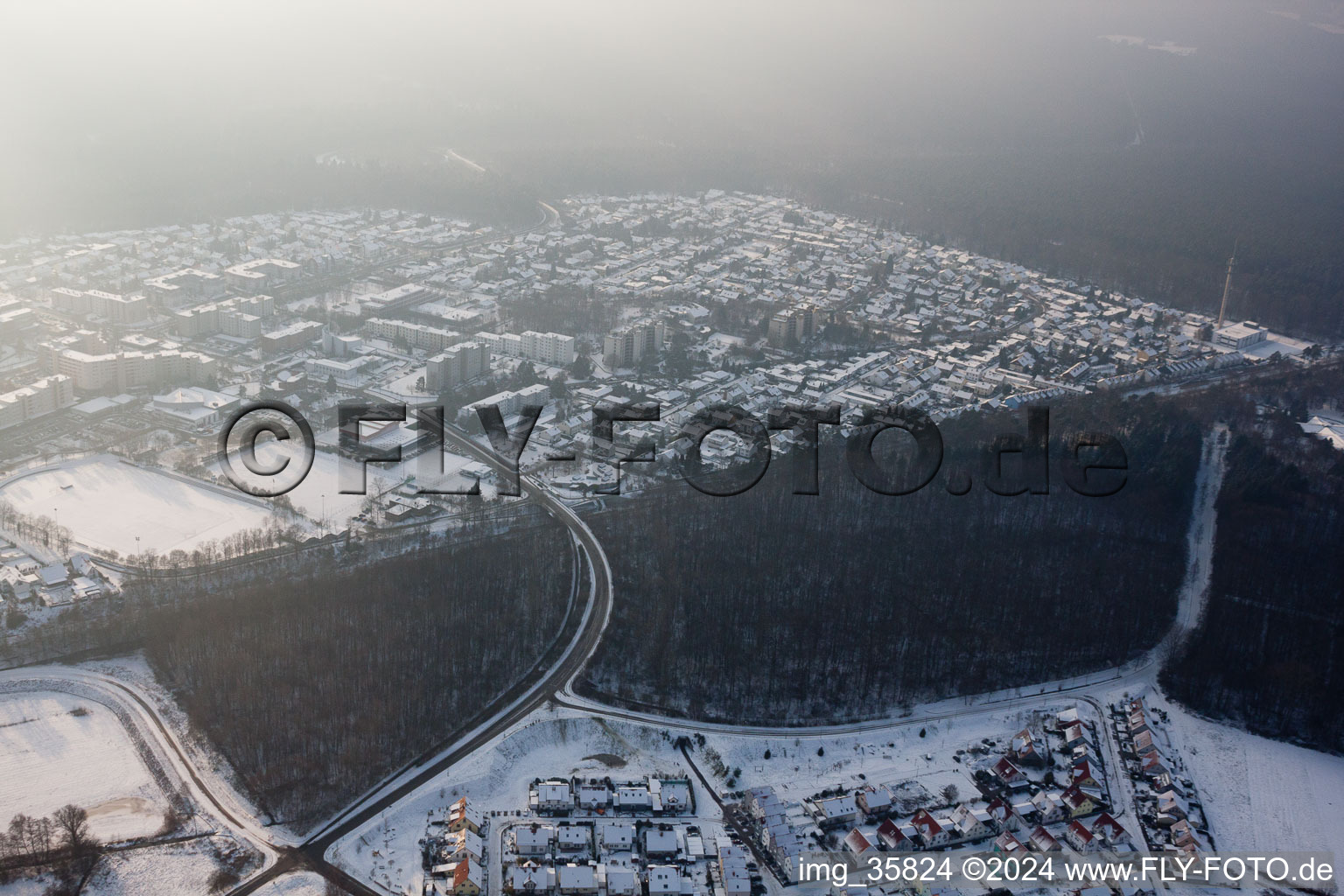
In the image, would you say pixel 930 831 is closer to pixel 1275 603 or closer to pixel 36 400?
pixel 1275 603

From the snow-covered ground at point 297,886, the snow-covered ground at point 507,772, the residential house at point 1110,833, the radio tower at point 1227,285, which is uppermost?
the radio tower at point 1227,285

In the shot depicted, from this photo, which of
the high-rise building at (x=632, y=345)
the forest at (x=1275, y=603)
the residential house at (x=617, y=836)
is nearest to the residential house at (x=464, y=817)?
the residential house at (x=617, y=836)

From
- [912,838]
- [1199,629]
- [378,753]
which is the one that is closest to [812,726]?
[912,838]

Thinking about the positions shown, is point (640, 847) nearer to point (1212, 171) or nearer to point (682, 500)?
point (682, 500)

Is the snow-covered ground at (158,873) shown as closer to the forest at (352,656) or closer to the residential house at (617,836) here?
the forest at (352,656)

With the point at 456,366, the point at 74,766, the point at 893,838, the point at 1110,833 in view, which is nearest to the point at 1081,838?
the point at 1110,833
